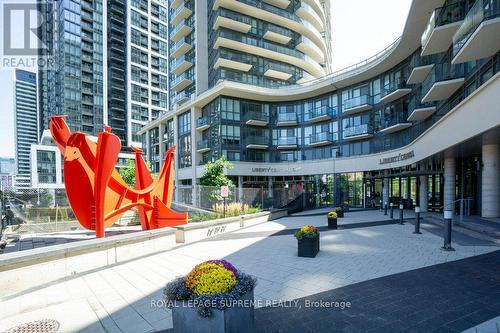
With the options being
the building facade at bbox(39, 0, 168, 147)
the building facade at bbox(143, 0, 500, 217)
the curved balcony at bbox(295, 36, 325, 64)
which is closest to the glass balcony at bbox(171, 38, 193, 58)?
the building facade at bbox(143, 0, 500, 217)

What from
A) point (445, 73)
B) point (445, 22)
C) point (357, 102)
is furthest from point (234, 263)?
point (357, 102)

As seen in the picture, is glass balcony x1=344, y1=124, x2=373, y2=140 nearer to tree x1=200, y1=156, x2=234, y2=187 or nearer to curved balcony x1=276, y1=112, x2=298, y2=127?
curved balcony x1=276, y1=112, x2=298, y2=127

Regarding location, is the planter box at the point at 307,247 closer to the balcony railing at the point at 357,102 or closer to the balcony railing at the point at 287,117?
the balcony railing at the point at 357,102

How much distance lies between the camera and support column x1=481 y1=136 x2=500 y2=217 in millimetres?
13789

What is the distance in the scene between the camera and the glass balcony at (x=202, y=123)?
39275mm

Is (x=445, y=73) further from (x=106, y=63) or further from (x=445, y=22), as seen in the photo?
(x=106, y=63)

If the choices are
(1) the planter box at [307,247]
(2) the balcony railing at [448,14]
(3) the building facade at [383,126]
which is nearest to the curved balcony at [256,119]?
(3) the building facade at [383,126]

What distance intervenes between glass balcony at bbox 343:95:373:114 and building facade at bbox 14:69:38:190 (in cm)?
16855

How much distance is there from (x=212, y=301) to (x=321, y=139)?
36.4 m

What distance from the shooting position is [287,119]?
4056cm

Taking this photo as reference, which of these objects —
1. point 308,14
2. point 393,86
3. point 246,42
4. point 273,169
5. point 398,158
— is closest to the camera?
point 398,158

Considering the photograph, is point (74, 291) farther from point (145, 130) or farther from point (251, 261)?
point (145, 130)

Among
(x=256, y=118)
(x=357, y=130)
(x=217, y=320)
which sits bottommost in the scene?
(x=217, y=320)

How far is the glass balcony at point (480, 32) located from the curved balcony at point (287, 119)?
27.1m
